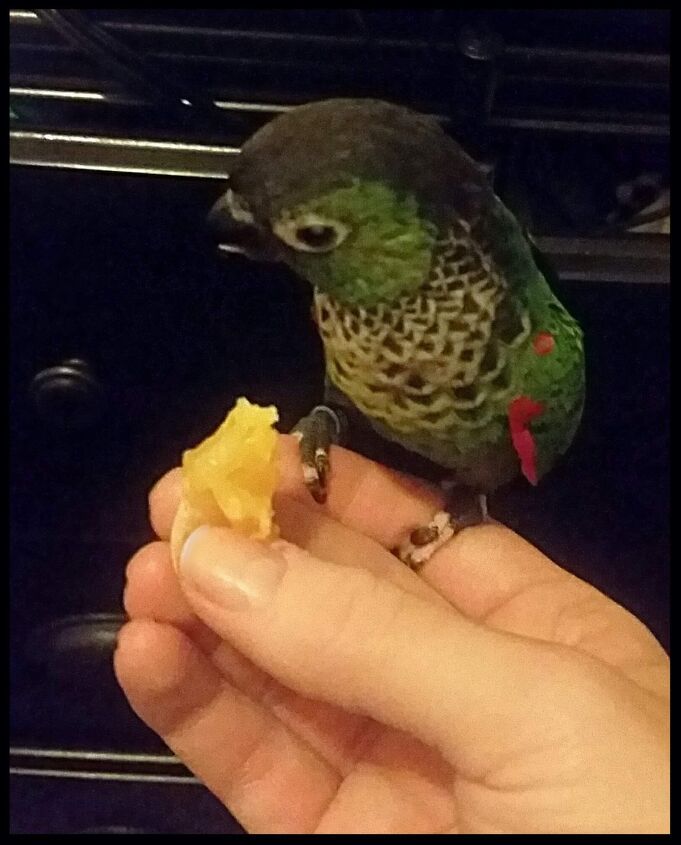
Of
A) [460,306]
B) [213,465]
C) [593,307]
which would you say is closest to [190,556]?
[213,465]

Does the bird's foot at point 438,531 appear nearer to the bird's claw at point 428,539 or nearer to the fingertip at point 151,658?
the bird's claw at point 428,539

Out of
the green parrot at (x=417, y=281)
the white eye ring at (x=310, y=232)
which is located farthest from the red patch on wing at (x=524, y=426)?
the white eye ring at (x=310, y=232)

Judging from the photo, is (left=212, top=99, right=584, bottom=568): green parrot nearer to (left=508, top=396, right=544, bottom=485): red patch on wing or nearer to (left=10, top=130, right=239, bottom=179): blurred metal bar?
(left=508, top=396, right=544, bottom=485): red patch on wing

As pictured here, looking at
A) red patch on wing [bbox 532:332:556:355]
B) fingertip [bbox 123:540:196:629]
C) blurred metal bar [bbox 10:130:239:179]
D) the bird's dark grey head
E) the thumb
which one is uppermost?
the bird's dark grey head

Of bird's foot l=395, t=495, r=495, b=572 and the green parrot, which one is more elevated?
the green parrot

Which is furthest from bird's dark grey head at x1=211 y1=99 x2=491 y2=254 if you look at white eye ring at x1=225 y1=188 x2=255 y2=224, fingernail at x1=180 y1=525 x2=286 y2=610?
fingernail at x1=180 y1=525 x2=286 y2=610

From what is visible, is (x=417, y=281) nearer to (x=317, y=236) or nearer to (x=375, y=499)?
(x=317, y=236)
